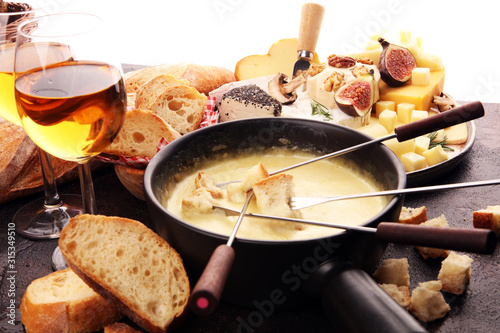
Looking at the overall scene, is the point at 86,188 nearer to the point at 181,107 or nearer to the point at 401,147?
the point at 181,107

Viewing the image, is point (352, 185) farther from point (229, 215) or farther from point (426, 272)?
point (229, 215)

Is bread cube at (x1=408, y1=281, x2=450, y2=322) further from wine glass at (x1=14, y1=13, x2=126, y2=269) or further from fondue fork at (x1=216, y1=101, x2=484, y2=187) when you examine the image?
wine glass at (x1=14, y1=13, x2=126, y2=269)

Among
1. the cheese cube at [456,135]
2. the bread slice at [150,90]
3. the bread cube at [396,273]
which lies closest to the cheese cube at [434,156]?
the cheese cube at [456,135]

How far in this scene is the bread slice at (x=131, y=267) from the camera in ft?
4.05

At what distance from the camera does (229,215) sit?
1421 mm

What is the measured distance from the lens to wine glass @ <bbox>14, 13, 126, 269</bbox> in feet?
4.07

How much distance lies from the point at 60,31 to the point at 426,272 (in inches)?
49.4

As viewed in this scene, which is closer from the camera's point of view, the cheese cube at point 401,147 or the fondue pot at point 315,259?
the fondue pot at point 315,259

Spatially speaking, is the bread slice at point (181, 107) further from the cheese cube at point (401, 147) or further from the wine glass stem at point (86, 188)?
the cheese cube at point (401, 147)

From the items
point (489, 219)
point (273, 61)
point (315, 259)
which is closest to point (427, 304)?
point (315, 259)

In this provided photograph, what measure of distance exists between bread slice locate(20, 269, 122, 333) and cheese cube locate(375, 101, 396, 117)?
5.70ft

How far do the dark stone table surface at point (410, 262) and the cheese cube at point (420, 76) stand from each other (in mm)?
545

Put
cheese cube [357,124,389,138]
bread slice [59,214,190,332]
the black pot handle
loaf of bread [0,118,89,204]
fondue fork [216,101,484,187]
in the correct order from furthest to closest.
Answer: cheese cube [357,124,389,138] → loaf of bread [0,118,89,204] → fondue fork [216,101,484,187] → bread slice [59,214,190,332] → the black pot handle

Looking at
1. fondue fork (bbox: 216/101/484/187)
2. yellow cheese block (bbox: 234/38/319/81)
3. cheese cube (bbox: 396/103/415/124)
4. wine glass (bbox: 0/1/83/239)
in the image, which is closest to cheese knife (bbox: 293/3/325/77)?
yellow cheese block (bbox: 234/38/319/81)
